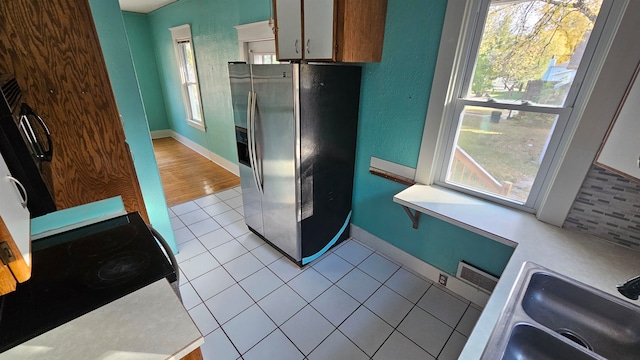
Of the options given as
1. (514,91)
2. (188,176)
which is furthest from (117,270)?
(188,176)

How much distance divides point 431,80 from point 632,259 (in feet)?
4.31

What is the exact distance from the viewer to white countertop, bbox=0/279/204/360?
69 cm

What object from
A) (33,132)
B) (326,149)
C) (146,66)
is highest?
(146,66)

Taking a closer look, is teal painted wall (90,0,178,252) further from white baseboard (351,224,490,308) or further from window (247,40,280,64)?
white baseboard (351,224,490,308)

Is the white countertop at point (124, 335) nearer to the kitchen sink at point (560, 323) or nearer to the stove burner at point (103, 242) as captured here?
the stove burner at point (103, 242)

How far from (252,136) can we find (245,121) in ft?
0.58

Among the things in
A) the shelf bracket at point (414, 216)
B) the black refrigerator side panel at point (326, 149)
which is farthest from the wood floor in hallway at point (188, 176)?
the shelf bracket at point (414, 216)

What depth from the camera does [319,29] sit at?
165 cm

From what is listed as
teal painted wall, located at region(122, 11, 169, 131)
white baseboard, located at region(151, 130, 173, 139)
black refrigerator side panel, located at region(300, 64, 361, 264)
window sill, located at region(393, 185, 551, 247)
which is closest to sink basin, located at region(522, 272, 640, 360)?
window sill, located at region(393, 185, 551, 247)

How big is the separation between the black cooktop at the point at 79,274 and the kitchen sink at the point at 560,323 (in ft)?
3.87

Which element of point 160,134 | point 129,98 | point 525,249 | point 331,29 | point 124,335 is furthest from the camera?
point 160,134

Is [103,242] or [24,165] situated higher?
[24,165]

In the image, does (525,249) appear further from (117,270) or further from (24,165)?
(24,165)

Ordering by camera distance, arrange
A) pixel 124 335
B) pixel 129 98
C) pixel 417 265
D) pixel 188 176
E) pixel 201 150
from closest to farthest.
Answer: pixel 124 335 < pixel 129 98 < pixel 417 265 < pixel 188 176 < pixel 201 150
